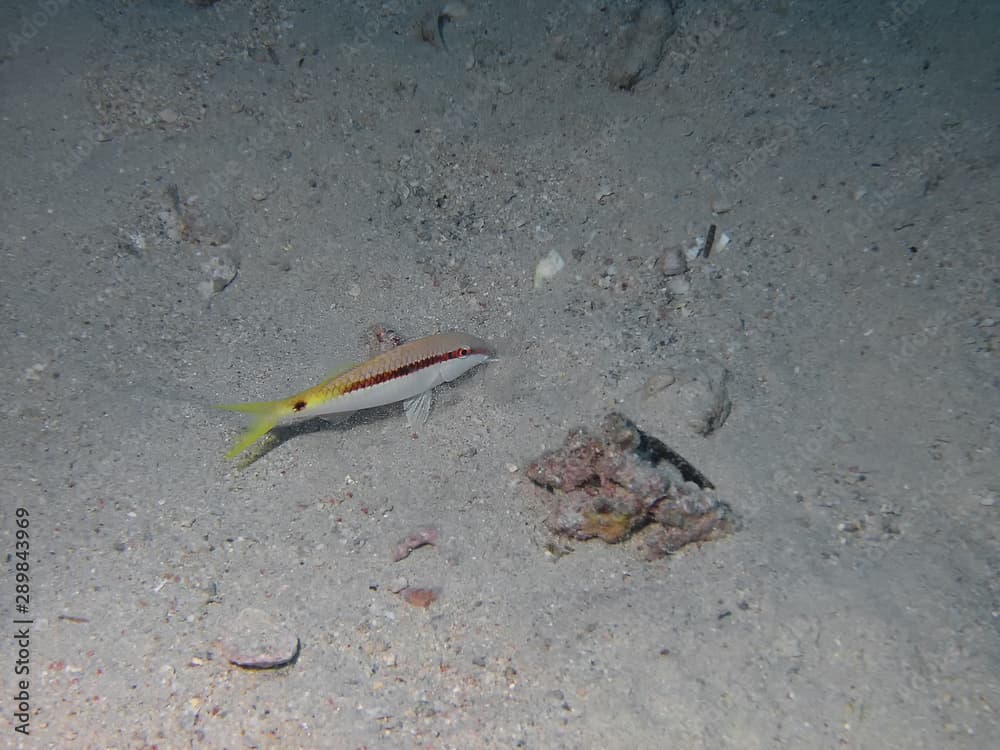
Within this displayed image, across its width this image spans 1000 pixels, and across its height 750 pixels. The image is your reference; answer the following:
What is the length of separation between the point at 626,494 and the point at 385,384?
5.31 feet

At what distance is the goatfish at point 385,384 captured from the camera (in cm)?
348

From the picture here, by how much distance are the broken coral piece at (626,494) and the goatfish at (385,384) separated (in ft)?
3.14

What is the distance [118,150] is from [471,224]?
11.4 ft

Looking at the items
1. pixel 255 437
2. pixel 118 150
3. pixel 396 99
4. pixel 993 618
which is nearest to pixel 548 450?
pixel 255 437

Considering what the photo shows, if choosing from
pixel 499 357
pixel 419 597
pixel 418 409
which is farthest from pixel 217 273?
pixel 419 597

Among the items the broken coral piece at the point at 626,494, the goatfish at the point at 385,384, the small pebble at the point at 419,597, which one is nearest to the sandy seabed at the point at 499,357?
the small pebble at the point at 419,597

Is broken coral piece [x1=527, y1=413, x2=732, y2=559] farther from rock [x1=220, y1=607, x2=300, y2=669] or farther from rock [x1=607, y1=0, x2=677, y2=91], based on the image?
rock [x1=607, y1=0, x2=677, y2=91]

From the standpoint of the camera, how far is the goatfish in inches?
137

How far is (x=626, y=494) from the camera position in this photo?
333cm

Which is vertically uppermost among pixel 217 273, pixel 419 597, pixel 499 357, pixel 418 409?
pixel 217 273

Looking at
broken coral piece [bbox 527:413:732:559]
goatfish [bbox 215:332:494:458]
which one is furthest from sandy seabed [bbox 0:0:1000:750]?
goatfish [bbox 215:332:494:458]

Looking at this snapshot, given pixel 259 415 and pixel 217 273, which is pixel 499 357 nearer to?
pixel 259 415

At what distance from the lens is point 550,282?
4.99m

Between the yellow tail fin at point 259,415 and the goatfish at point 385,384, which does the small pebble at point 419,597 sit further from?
the yellow tail fin at point 259,415
